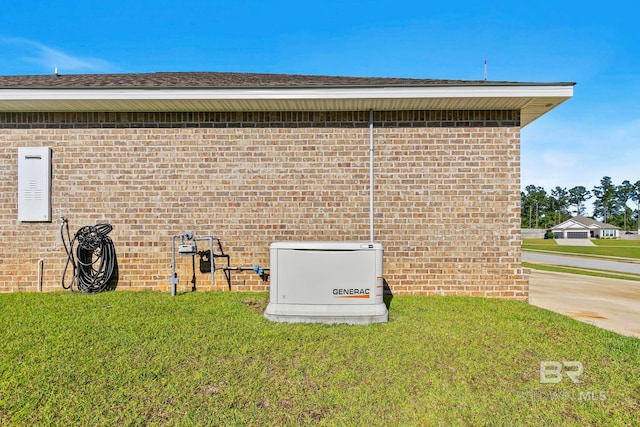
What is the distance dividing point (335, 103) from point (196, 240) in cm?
312

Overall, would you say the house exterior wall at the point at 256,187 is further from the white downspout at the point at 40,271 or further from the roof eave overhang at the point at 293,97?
the roof eave overhang at the point at 293,97

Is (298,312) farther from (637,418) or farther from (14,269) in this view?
(14,269)

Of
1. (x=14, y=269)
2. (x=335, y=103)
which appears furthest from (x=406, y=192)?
(x=14, y=269)

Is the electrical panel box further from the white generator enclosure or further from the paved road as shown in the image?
the paved road

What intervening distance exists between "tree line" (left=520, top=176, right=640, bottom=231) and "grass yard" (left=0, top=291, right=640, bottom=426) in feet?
272

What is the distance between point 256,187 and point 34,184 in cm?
361

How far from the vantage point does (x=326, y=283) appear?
4.16 meters

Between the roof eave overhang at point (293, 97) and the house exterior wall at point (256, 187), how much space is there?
0.96 feet

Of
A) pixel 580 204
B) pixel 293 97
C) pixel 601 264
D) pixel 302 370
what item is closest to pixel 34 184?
pixel 293 97

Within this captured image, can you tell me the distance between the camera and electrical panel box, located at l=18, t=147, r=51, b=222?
5.54 meters

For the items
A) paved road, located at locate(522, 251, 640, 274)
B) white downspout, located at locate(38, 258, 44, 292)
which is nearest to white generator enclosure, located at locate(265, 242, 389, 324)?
white downspout, located at locate(38, 258, 44, 292)

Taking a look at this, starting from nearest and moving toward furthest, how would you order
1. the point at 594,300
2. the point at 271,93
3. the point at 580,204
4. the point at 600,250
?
the point at 271,93, the point at 594,300, the point at 600,250, the point at 580,204

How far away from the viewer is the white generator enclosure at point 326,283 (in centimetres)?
412

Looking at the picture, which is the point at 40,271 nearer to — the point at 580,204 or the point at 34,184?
the point at 34,184
